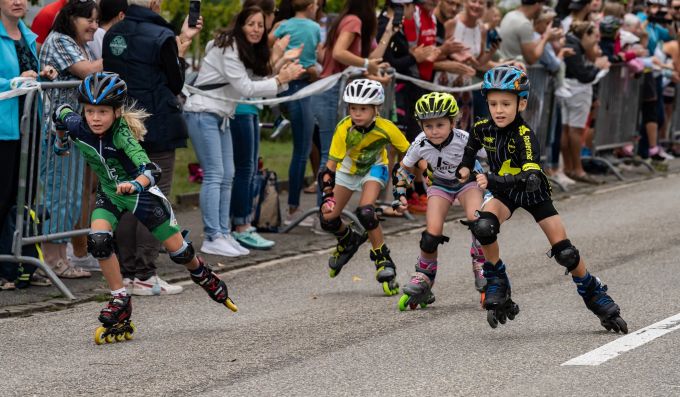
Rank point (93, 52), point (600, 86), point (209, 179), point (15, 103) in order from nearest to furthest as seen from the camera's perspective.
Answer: point (15, 103), point (93, 52), point (209, 179), point (600, 86)

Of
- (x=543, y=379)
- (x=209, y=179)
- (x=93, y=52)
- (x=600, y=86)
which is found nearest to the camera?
(x=543, y=379)

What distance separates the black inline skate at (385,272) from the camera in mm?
10203

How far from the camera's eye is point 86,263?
11047mm

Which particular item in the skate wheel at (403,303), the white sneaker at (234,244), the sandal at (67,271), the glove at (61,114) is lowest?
the white sneaker at (234,244)

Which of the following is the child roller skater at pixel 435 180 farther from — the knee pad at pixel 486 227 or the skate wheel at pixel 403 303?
the knee pad at pixel 486 227

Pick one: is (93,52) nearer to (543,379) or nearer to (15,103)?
(15,103)

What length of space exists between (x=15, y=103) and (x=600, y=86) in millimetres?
10092

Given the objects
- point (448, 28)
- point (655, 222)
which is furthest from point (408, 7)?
point (655, 222)

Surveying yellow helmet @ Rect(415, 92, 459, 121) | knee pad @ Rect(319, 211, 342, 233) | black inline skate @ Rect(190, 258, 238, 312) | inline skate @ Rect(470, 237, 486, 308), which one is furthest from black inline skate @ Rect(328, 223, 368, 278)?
black inline skate @ Rect(190, 258, 238, 312)

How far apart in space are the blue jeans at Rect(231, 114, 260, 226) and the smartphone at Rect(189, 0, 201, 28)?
66.6 inches

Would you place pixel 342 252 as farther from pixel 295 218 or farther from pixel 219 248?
pixel 295 218

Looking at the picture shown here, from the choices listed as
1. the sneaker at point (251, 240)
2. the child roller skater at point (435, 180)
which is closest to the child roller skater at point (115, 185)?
the child roller skater at point (435, 180)

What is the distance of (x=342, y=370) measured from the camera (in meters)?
7.57

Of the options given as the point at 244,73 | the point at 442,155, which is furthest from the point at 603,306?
the point at 244,73
